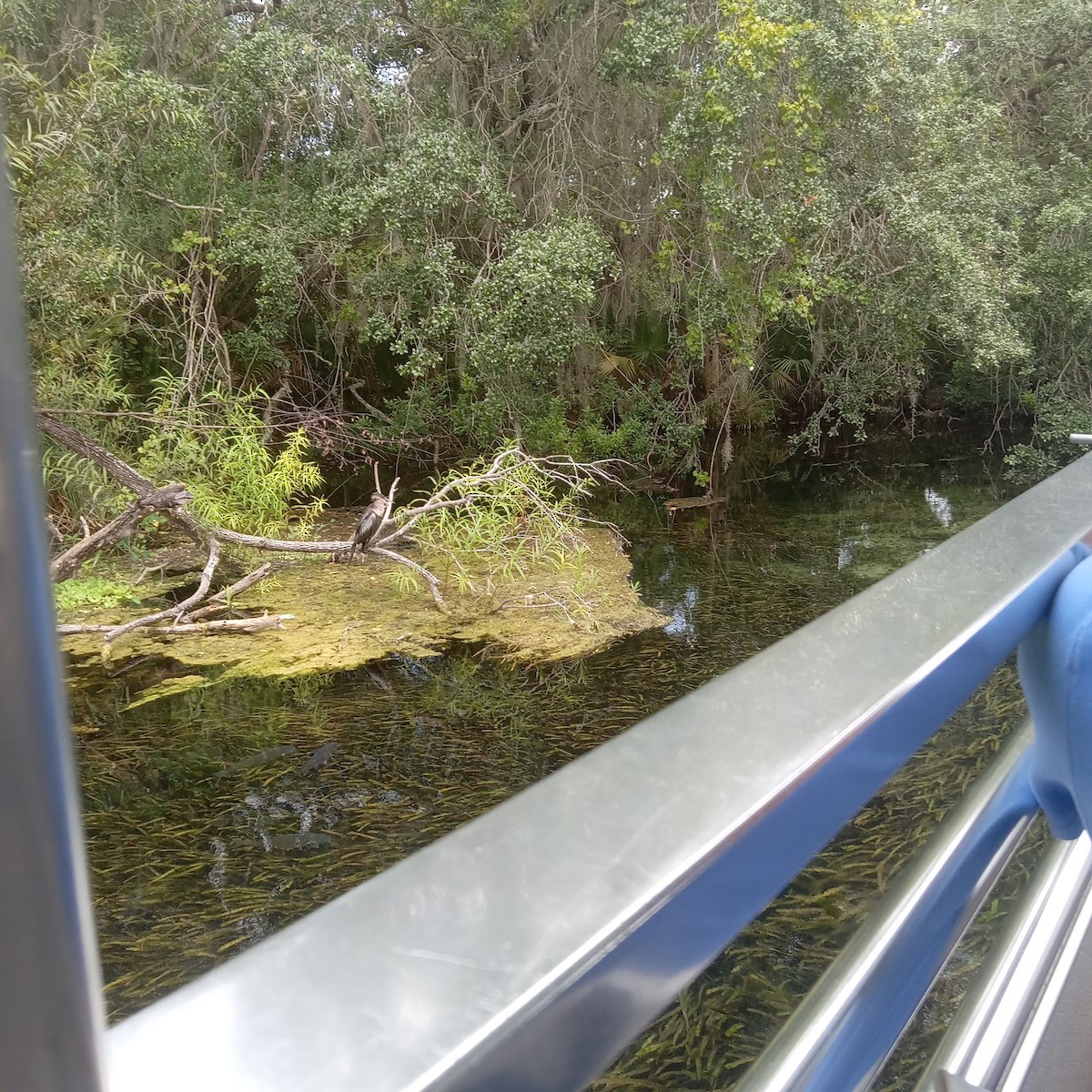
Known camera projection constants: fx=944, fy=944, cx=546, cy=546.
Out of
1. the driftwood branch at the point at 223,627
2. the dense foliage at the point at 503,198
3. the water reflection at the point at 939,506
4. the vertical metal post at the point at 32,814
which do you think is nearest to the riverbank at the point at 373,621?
the driftwood branch at the point at 223,627

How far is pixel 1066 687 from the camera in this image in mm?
504

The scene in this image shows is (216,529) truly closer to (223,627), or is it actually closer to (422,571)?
(223,627)

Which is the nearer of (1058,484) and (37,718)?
(37,718)

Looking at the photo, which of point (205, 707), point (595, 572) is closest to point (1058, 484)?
point (205, 707)

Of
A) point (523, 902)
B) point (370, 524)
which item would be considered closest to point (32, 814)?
point (523, 902)

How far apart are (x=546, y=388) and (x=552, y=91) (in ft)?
7.00

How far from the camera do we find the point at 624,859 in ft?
0.82

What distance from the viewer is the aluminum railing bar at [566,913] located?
0.63 feet

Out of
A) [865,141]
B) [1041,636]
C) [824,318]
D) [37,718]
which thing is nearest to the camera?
[37,718]

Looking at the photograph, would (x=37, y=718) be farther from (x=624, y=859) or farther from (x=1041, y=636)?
(x=1041, y=636)

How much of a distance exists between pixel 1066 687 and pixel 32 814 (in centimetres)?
51

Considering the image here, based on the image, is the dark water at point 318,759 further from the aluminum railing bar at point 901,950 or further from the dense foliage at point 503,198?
the aluminum railing bar at point 901,950

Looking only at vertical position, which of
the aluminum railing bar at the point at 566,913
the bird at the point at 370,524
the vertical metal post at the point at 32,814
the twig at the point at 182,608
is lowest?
the twig at the point at 182,608

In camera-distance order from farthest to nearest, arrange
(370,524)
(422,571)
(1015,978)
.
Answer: (370,524), (422,571), (1015,978)
